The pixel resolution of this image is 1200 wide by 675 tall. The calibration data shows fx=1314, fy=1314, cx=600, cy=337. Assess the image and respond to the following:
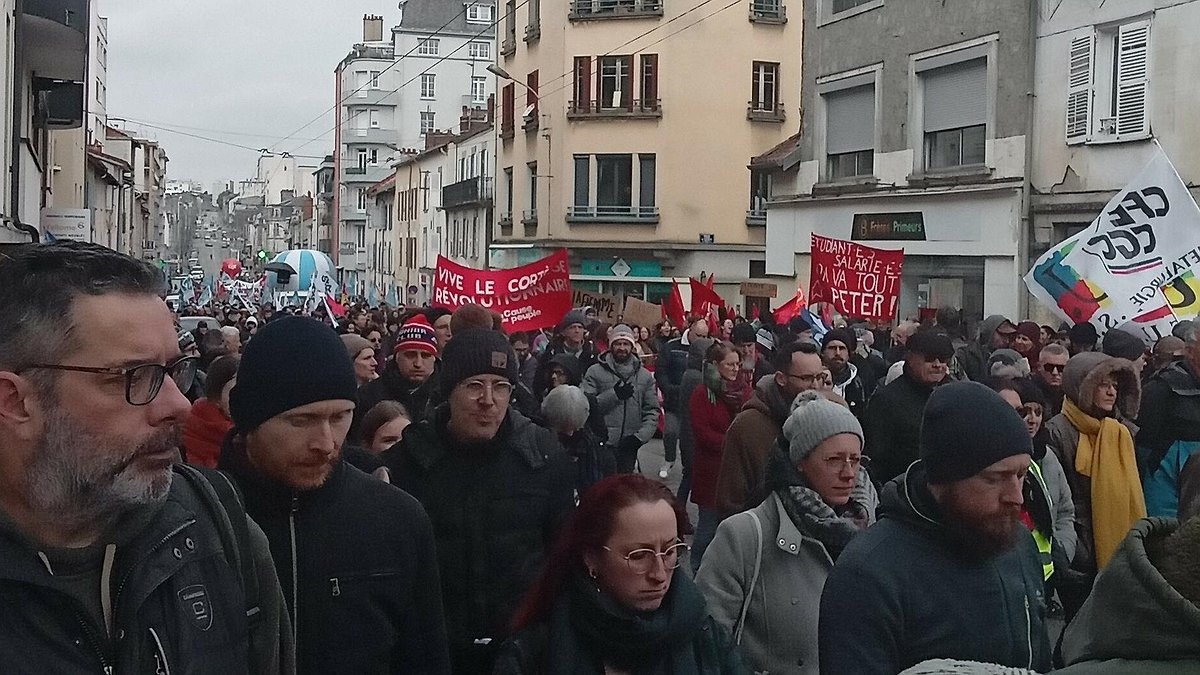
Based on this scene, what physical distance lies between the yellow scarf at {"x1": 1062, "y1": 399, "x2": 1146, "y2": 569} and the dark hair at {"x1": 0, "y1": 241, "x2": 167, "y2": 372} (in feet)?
17.1

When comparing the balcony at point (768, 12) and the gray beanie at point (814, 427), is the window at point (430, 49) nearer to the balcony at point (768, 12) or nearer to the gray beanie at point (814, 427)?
the balcony at point (768, 12)

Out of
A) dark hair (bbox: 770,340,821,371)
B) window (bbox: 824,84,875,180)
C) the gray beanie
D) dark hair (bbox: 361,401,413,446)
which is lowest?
dark hair (bbox: 361,401,413,446)

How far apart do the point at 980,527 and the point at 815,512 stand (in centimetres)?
78

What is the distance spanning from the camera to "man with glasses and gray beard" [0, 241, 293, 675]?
2320 millimetres

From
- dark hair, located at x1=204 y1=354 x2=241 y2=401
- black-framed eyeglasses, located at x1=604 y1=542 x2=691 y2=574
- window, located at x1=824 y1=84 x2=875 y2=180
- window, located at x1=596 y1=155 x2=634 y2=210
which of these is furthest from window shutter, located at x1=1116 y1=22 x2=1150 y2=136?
window, located at x1=596 y1=155 x2=634 y2=210

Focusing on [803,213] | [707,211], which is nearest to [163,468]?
[803,213]

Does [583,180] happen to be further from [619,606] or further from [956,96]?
[619,606]

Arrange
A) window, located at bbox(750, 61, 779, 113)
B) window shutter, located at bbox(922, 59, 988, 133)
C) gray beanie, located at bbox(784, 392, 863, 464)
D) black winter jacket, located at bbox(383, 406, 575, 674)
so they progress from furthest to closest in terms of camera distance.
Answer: window, located at bbox(750, 61, 779, 113) → window shutter, located at bbox(922, 59, 988, 133) → black winter jacket, located at bbox(383, 406, 575, 674) → gray beanie, located at bbox(784, 392, 863, 464)

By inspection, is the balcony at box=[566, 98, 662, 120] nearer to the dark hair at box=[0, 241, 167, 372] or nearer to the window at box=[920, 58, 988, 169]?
the window at box=[920, 58, 988, 169]

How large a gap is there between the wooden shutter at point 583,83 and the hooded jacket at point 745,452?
3238cm

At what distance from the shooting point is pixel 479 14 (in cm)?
8569

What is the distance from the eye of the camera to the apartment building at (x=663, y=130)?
3775cm

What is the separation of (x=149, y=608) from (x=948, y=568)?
211 cm

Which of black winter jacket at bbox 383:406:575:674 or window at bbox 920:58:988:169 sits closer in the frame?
black winter jacket at bbox 383:406:575:674
